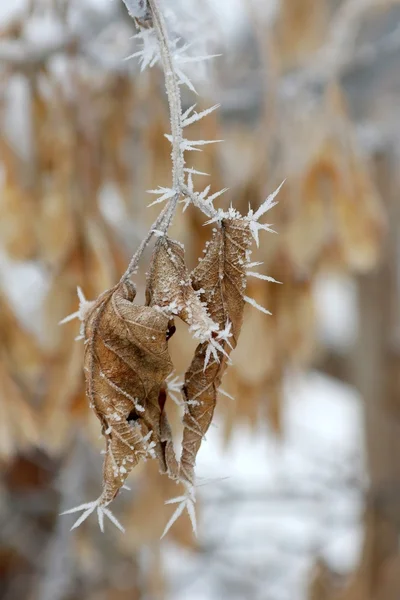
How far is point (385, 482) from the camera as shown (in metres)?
1.30

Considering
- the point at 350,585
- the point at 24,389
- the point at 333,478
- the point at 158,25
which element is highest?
the point at 158,25

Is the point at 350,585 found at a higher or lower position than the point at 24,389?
lower

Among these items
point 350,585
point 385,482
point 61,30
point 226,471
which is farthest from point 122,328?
point 226,471

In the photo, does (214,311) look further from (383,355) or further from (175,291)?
(383,355)

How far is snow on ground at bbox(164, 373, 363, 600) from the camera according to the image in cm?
166

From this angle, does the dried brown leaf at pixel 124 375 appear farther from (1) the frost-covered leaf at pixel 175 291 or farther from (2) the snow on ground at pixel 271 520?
(2) the snow on ground at pixel 271 520

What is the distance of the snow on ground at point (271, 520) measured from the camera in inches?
65.2

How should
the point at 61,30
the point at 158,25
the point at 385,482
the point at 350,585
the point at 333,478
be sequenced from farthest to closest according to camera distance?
1. the point at 333,478
2. the point at 385,482
3. the point at 350,585
4. the point at 61,30
5. the point at 158,25

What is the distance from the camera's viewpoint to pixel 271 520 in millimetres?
2227

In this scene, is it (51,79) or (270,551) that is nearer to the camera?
(51,79)

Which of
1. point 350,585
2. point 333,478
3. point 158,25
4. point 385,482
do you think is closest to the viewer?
point 158,25

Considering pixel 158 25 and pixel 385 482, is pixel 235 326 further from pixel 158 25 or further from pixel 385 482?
pixel 385 482

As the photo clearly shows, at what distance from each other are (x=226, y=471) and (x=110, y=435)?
1.79 m

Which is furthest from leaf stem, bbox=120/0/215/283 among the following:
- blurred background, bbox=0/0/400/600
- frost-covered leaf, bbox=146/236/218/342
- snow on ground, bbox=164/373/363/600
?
snow on ground, bbox=164/373/363/600
